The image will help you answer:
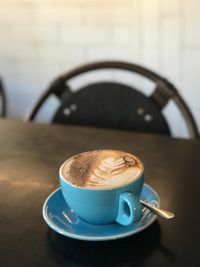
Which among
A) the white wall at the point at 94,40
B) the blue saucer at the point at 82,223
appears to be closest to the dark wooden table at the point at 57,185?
the blue saucer at the point at 82,223

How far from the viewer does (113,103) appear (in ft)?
3.67

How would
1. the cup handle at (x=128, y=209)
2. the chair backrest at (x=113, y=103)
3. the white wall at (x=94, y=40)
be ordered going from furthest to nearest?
the white wall at (x=94, y=40), the chair backrest at (x=113, y=103), the cup handle at (x=128, y=209)

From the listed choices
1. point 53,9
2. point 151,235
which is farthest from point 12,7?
point 151,235

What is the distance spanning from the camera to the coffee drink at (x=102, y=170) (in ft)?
1.88

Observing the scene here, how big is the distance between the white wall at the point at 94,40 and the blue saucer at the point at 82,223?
1.09 metres

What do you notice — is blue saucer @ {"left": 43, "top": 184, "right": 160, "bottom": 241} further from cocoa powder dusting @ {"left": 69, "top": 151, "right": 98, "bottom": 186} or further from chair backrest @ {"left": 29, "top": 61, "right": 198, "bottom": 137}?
chair backrest @ {"left": 29, "top": 61, "right": 198, "bottom": 137}

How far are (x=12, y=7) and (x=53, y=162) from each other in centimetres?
128

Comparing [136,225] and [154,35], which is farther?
[154,35]

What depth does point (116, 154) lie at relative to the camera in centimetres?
65

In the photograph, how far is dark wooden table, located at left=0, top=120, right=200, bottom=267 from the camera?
55 centimetres

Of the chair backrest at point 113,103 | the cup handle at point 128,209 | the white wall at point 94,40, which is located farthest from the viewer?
the white wall at point 94,40

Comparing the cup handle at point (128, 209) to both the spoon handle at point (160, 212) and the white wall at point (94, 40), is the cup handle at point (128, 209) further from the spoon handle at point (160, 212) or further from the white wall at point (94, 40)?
the white wall at point (94, 40)

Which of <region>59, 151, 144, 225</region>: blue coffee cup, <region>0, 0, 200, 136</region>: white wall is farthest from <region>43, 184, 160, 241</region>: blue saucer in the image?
<region>0, 0, 200, 136</region>: white wall

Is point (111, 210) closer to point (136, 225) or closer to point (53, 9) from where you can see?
point (136, 225)
